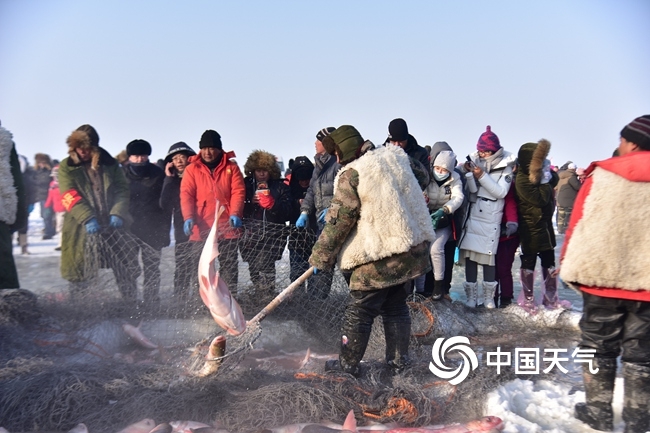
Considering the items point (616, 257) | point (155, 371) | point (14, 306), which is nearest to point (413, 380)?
point (616, 257)

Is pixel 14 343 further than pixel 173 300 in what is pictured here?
No

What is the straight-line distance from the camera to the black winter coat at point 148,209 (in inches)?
264

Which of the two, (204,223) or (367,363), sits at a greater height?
(204,223)

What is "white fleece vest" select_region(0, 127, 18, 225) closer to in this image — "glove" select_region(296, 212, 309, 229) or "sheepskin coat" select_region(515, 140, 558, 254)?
"glove" select_region(296, 212, 309, 229)

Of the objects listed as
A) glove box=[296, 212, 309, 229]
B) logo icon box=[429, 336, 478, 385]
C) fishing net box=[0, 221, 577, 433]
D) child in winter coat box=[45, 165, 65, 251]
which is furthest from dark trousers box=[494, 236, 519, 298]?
child in winter coat box=[45, 165, 65, 251]

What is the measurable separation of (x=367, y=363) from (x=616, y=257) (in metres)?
2.00

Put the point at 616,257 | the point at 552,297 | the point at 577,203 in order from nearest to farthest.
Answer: the point at 616,257 → the point at 577,203 → the point at 552,297

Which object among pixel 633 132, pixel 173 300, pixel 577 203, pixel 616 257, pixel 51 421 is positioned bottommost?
pixel 51 421

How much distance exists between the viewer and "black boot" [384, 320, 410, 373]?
436 centimetres

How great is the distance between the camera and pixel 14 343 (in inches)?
184

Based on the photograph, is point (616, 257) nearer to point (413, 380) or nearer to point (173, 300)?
point (413, 380)

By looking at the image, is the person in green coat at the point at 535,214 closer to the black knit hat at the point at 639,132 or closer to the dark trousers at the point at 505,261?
the dark trousers at the point at 505,261

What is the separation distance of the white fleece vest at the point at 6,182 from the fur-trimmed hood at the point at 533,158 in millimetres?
5410

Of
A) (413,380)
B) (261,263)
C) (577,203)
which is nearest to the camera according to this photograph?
(577,203)
